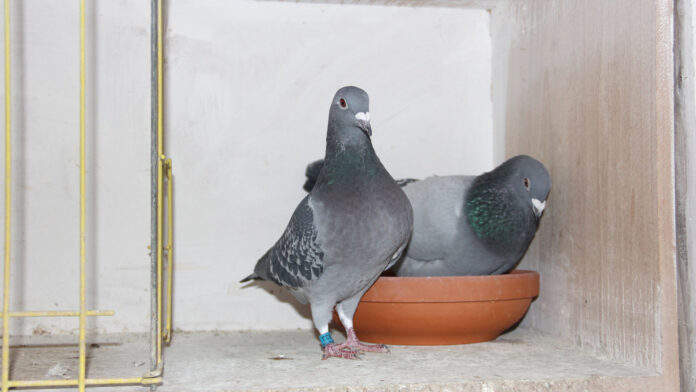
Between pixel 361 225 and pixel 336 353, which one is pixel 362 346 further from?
pixel 361 225

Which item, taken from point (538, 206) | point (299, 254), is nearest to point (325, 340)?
point (299, 254)

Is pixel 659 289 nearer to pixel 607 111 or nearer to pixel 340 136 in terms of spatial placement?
pixel 607 111

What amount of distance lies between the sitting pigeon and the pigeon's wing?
60 cm

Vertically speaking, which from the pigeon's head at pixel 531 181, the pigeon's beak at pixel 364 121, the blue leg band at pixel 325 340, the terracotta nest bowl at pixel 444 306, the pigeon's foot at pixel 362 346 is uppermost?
the pigeon's beak at pixel 364 121

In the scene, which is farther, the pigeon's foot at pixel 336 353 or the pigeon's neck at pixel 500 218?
the pigeon's neck at pixel 500 218

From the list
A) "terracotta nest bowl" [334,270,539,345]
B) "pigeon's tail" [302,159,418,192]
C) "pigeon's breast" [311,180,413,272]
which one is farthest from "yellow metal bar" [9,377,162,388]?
"pigeon's tail" [302,159,418,192]

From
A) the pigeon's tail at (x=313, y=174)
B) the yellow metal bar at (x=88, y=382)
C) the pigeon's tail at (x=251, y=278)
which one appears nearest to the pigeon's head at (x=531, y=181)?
the pigeon's tail at (x=313, y=174)

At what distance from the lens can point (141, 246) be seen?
3.07m

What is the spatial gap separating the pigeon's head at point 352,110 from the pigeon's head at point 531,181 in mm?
744

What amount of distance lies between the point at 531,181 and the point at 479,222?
286 millimetres

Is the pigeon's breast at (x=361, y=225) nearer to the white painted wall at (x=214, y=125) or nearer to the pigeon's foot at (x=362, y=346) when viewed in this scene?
the pigeon's foot at (x=362, y=346)

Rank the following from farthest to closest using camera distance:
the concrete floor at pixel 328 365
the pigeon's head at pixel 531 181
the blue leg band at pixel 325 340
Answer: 1. the pigeon's head at pixel 531 181
2. the blue leg band at pixel 325 340
3. the concrete floor at pixel 328 365

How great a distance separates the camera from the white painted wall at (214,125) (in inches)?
119

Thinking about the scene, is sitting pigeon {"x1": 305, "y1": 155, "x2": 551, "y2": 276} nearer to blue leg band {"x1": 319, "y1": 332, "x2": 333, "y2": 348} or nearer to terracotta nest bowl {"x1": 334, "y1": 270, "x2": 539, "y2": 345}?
terracotta nest bowl {"x1": 334, "y1": 270, "x2": 539, "y2": 345}
